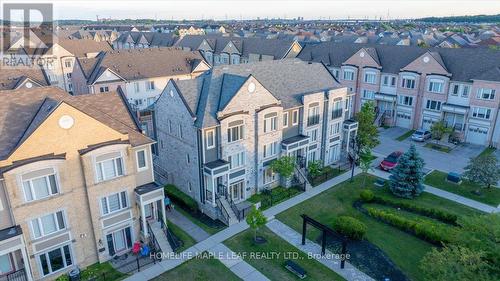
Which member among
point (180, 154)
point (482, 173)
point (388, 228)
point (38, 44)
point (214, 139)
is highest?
point (38, 44)

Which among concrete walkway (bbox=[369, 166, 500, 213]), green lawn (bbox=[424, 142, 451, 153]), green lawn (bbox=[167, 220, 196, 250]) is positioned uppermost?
green lawn (bbox=[424, 142, 451, 153])

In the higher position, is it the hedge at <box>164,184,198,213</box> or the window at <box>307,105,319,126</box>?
the window at <box>307,105,319,126</box>

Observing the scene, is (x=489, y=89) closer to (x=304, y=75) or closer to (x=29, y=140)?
(x=304, y=75)

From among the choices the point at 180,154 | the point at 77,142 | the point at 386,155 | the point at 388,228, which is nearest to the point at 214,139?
the point at 180,154

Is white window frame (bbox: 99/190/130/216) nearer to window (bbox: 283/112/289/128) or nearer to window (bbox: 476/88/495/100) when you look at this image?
window (bbox: 283/112/289/128)

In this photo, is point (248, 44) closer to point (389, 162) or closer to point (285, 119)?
point (285, 119)

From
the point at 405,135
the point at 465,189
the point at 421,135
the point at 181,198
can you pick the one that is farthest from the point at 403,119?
the point at 181,198

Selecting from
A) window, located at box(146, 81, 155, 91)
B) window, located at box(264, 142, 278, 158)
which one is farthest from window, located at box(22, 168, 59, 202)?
window, located at box(146, 81, 155, 91)
